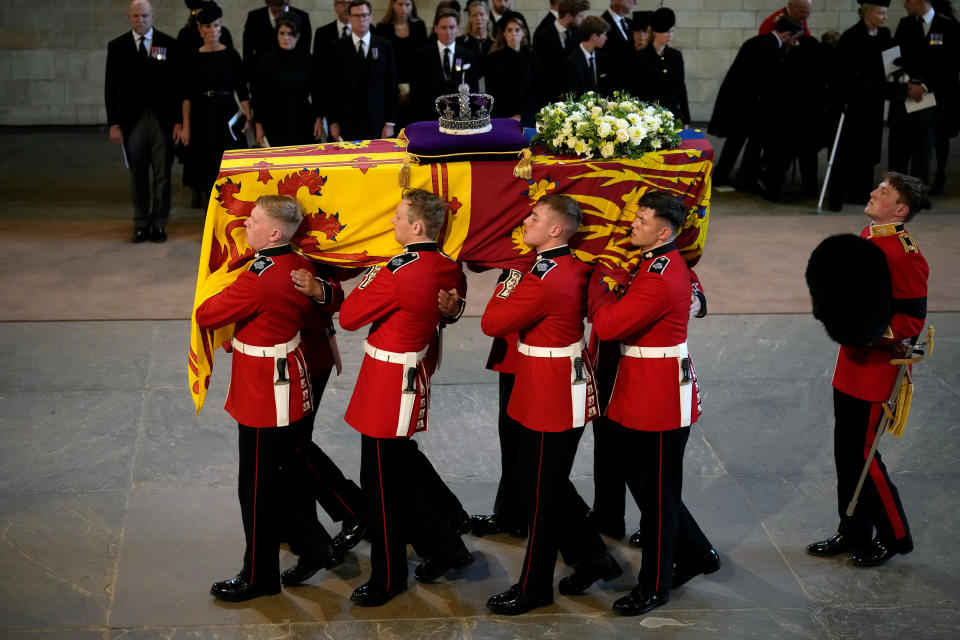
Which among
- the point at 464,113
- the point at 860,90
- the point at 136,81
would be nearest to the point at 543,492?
the point at 464,113

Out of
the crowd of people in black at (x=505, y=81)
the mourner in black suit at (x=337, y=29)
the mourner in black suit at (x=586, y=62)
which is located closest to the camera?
the crowd of people in black at (x=505, y=81)

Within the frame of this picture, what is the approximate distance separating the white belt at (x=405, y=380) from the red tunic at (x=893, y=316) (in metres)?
Answer: 1.55

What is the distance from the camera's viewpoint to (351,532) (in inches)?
165

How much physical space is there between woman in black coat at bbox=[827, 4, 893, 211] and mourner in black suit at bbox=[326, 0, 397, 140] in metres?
3.43

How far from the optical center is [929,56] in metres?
8.60

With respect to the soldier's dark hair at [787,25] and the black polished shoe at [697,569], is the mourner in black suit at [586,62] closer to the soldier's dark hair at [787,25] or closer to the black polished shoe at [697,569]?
the soldier's dark hair at [787,25]

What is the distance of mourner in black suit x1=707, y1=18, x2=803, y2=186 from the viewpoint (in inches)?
354

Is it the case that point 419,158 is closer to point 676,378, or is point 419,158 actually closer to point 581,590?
point 676,378

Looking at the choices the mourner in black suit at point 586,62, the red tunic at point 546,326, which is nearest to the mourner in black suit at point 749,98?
the mourner in black suit at point 586,62

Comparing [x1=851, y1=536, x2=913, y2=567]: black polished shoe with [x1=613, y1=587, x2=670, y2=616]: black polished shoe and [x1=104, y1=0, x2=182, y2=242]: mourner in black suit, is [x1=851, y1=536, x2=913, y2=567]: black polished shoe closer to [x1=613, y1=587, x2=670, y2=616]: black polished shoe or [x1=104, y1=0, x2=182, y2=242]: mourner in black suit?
[x1=613, y1=587, x2=670, y2=616]: black polished shoe

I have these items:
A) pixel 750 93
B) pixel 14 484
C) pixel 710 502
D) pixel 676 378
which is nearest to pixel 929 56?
pixel 750 93

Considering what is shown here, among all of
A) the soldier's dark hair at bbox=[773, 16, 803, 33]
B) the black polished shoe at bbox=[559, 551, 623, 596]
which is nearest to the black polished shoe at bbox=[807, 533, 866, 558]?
the black polished shoe at bbox=[559, 551, 623, 596]

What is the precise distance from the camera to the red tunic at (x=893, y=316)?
3.87 m

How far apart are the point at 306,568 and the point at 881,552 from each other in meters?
2.08
